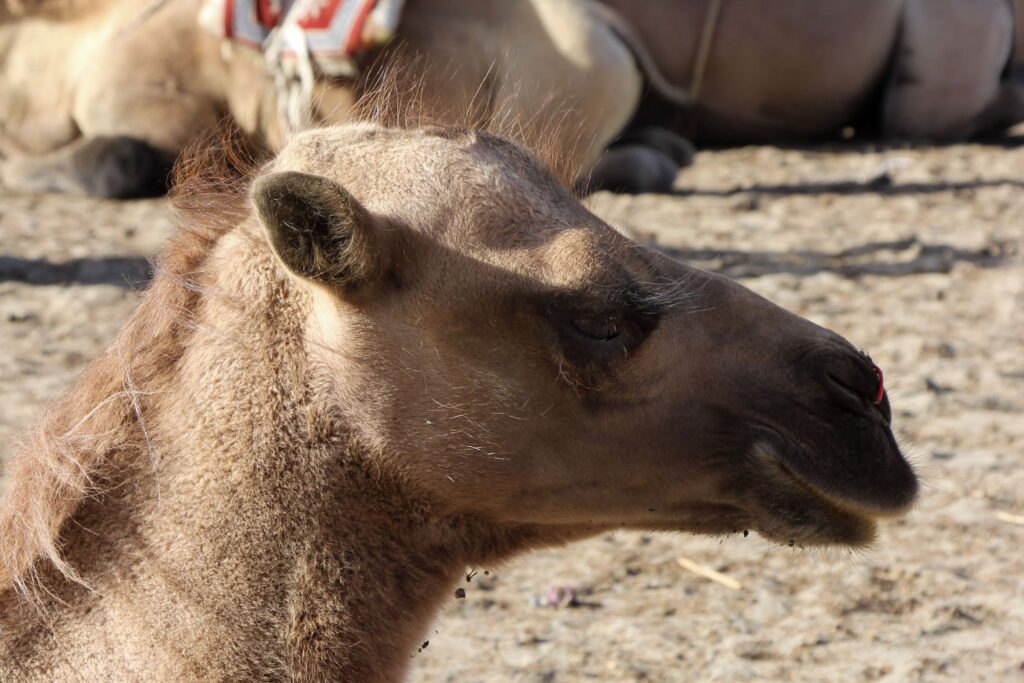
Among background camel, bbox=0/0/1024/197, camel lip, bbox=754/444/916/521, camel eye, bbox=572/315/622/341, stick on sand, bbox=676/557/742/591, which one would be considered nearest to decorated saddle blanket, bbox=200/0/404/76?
background camel, bbox=0/0/1024/197

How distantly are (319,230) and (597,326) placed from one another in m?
0.49

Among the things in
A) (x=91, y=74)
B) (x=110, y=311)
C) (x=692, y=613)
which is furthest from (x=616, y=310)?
(x=91, y=74)

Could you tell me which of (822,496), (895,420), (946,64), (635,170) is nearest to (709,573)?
(895,420)

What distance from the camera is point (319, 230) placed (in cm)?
219

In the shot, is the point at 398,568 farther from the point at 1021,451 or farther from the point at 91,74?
the point at 91,74

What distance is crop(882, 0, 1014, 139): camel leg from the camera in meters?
9.34

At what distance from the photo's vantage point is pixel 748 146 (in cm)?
952

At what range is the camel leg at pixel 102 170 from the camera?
7219 millimetres

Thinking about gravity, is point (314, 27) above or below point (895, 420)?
above

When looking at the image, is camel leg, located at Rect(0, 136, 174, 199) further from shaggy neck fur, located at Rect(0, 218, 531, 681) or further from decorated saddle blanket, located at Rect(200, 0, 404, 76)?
shaggy neck fur, located at Rect(0, 218, 531, 681)

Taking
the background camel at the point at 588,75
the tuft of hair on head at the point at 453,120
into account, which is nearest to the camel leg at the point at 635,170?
the background camel at the point at 588,75

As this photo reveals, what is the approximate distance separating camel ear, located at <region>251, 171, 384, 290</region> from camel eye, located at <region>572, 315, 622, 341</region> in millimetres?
365

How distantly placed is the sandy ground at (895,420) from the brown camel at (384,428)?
298mm

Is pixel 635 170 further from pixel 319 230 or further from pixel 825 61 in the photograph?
pixel 319 230
